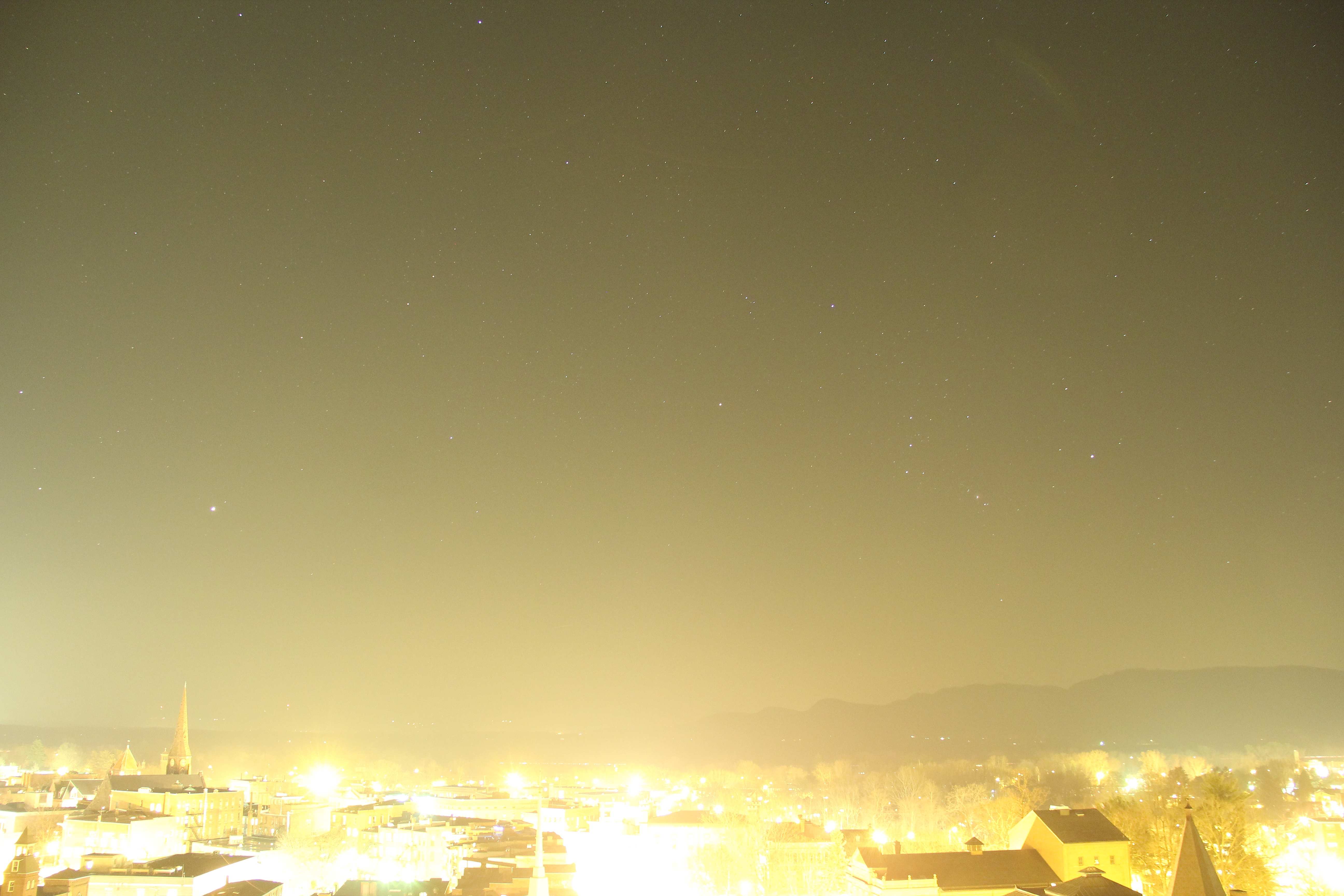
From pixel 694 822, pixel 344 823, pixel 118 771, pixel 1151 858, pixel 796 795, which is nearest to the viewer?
pixel 1151 858

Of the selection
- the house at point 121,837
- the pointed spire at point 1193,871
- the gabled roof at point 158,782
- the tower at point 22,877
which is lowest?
the house at point 121,837

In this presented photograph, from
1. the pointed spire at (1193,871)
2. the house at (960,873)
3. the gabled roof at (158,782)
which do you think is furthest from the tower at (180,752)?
the pointed spire at (1193,871)

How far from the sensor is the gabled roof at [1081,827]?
43.9 m

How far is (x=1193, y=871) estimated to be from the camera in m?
23.7

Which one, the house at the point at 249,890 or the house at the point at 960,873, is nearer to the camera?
the house at the point at 960,873

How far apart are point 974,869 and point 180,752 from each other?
9053 centimetres

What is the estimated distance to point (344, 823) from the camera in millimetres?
76812

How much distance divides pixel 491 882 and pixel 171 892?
16.5 meters

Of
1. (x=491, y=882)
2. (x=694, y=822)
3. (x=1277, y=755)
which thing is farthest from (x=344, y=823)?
(x=1277, y=755)

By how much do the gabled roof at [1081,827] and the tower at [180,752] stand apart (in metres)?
83.1

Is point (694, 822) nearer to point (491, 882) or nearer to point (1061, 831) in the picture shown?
point (491, 882)

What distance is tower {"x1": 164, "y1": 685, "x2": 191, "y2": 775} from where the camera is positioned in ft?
325

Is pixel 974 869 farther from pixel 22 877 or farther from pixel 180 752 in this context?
pixel 180 752

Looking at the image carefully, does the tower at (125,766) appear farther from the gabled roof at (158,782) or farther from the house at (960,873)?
the house at (960,873)
